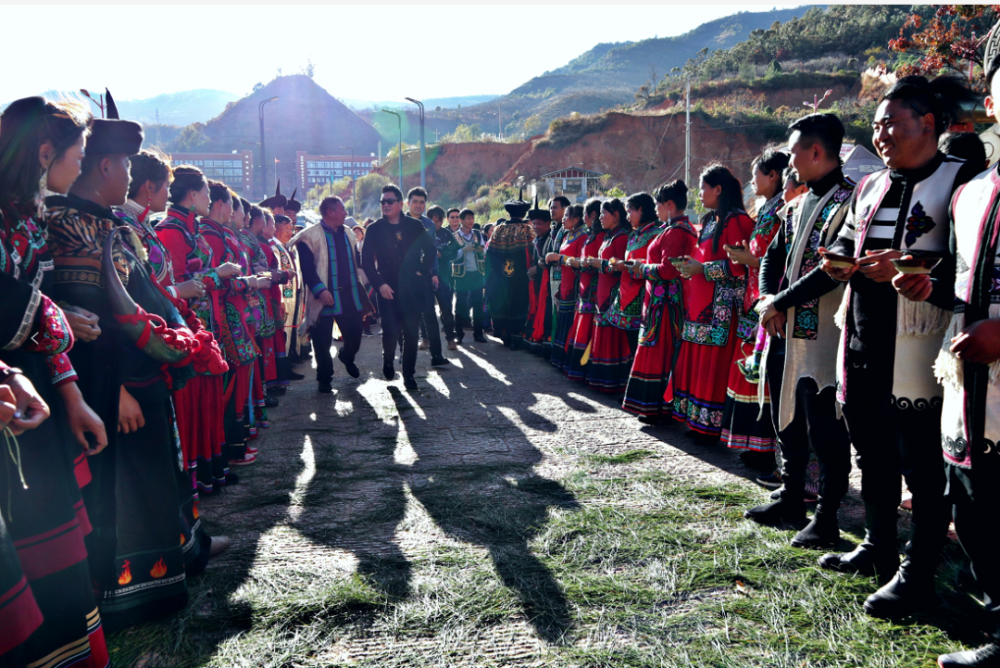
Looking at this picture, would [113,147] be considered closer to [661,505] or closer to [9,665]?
[9,665]

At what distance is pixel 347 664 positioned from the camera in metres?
2.28

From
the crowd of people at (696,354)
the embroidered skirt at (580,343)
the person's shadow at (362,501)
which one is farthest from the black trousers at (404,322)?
the crowd of people at (696,354)

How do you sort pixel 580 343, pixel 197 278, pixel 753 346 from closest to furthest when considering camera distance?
pixel 197 278 < pixel 753 346 < pixel 580 343

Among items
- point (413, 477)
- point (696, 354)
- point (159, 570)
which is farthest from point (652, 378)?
point (159, 570)

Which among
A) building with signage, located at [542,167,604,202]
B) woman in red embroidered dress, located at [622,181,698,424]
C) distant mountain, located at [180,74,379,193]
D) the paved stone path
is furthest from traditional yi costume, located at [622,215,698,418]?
distant mountain, located at [180,74,379,193]

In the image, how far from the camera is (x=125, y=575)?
2.53m

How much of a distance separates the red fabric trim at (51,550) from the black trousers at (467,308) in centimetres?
826

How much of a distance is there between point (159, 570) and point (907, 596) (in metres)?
2.88

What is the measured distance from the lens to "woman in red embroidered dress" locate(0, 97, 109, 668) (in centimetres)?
188

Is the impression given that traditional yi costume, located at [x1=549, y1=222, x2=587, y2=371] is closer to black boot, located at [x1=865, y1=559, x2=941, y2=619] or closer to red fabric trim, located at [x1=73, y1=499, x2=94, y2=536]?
black boot, located at [x1=865, y1=559, x2=941, y2=619]

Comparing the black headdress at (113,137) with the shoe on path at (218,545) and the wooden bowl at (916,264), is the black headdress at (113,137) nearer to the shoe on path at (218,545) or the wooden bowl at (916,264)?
the shoe on path at (218,545)

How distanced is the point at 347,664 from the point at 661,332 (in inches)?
153

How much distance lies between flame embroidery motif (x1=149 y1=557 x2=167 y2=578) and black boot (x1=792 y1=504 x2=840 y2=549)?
2.77 m

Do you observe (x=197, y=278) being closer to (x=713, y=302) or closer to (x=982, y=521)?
(x=713, y=302)
